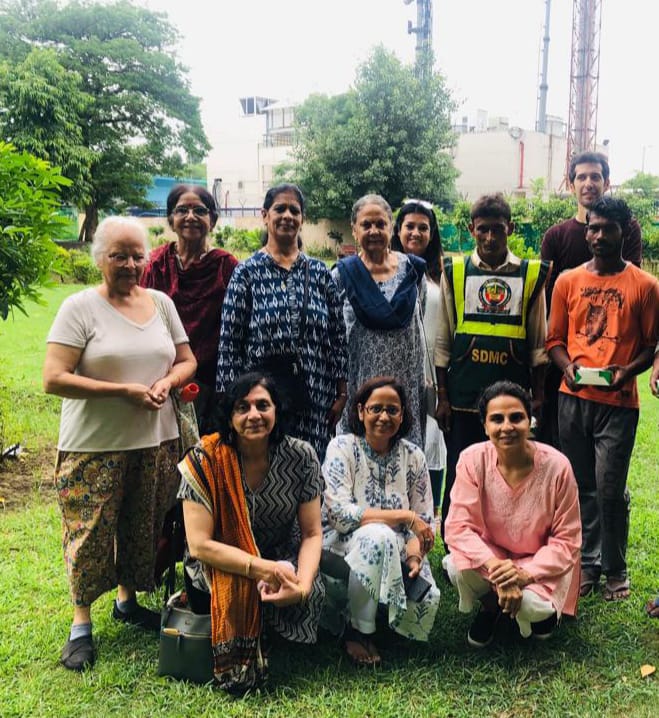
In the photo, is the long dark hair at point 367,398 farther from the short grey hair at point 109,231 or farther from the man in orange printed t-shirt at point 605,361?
the short grey hair at point 109,231

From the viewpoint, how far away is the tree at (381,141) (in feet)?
87.4

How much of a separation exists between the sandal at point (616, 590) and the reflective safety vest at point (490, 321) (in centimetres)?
109

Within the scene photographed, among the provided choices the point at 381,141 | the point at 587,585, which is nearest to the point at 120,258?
the point at 587,585

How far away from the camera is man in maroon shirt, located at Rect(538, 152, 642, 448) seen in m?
3.91

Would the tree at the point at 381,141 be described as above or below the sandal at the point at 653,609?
above

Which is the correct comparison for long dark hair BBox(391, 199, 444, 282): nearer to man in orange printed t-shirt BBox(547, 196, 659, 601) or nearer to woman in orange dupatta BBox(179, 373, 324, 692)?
man in orange printed t-shirt BBox(547, 196, 659, 601)

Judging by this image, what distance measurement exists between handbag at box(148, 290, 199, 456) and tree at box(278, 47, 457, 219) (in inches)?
952

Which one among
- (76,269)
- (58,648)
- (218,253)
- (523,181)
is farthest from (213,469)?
(523,181)

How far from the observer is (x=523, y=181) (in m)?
36.2

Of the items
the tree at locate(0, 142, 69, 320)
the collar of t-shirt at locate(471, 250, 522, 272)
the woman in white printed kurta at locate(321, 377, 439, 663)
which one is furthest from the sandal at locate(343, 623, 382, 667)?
the tree at locate(0, 142, 69, 320)

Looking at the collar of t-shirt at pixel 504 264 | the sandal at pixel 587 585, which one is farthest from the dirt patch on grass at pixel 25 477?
the sandal at pixel 587 585

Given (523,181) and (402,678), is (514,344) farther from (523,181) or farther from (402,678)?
(523,181)

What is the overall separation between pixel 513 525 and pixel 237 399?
1.38m

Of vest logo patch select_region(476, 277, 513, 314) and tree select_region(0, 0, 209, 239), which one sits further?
tree select_region(0, 0, 209, 239)
